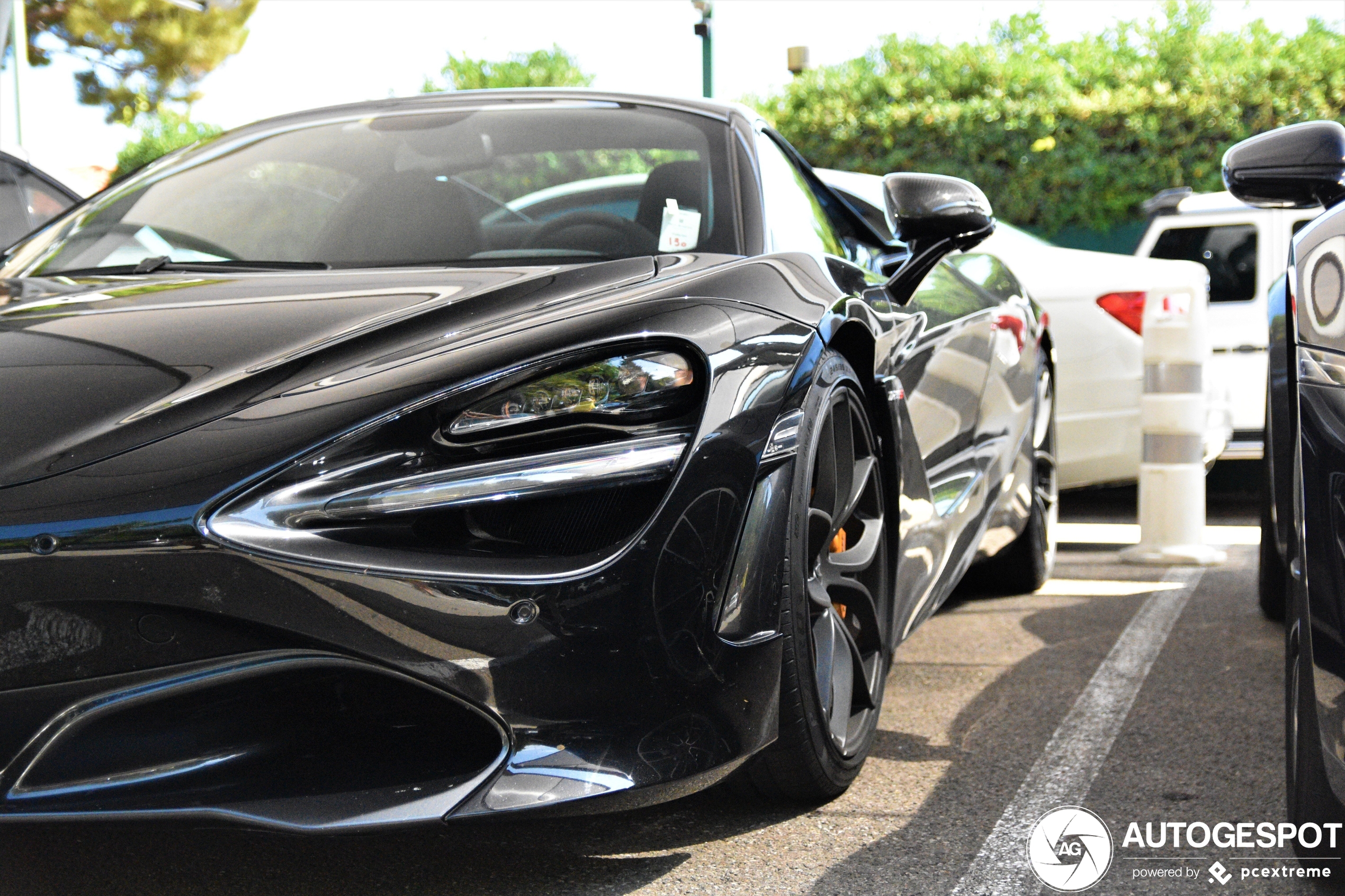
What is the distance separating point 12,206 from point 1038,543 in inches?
146

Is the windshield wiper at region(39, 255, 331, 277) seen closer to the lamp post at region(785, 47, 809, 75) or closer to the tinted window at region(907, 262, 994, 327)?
the tinted window at region(907, 262, 994, 327)

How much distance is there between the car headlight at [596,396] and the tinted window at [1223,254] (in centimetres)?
585

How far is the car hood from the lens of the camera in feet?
5.93

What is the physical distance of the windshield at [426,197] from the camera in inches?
107

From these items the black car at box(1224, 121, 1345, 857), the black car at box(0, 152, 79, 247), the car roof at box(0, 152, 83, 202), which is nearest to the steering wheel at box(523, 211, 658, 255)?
the black car at box(1224, 121, 1345, 857)

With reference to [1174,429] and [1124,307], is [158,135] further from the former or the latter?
[1174,429]

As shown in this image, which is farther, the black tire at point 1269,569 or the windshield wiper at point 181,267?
the black tire at point 1269,569

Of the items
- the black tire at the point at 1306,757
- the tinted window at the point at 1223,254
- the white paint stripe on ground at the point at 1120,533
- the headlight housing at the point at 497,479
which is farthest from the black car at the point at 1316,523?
the tinted window at the point at 1223,254

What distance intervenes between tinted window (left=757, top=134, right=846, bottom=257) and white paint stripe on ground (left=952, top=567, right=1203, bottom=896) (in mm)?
1084

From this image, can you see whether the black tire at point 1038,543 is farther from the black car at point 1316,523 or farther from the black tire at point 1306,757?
the black tire at point 1306,757

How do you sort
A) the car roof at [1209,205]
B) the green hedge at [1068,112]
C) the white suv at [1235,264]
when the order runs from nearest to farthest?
the white suv at [1235,264], the car roof at [1209,205], the green hedge at [1068,112]

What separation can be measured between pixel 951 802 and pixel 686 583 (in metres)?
0.89

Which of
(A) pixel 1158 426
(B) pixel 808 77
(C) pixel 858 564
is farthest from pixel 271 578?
(B) pixel 808 77

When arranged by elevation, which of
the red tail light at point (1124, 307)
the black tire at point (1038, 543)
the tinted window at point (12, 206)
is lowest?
the black tire at point (1038, 543)
